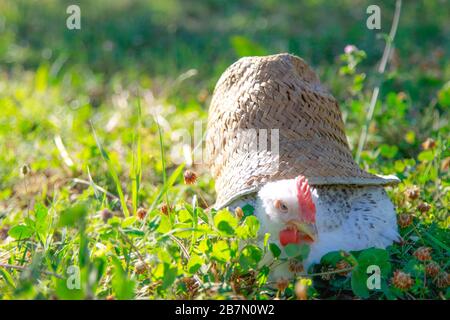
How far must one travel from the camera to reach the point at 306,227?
7.92 ft

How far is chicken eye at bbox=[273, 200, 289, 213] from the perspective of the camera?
245 centimetres

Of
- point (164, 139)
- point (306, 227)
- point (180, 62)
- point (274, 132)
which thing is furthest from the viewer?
point (180, 62)

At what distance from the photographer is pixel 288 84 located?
3.05m

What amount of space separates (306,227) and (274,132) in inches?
25.0

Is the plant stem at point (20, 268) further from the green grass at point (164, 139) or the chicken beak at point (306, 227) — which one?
the chicken beak at point (306, 227)

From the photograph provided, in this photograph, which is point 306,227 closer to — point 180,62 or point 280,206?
point 280,206

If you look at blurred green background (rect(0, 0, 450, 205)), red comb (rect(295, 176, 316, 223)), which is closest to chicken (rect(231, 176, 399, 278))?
red comb (rect(295, 176, 316, 223))

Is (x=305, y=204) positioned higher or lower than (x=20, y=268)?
higher

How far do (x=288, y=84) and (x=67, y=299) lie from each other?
1.41 m

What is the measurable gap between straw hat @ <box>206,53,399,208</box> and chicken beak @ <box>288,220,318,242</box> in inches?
11.7

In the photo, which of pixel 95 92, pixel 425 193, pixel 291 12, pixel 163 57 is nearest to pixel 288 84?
pixel 425 193

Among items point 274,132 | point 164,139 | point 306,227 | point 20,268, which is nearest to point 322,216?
point 306,227

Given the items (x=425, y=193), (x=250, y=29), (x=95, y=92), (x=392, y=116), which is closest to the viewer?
(x=425, y=193)
